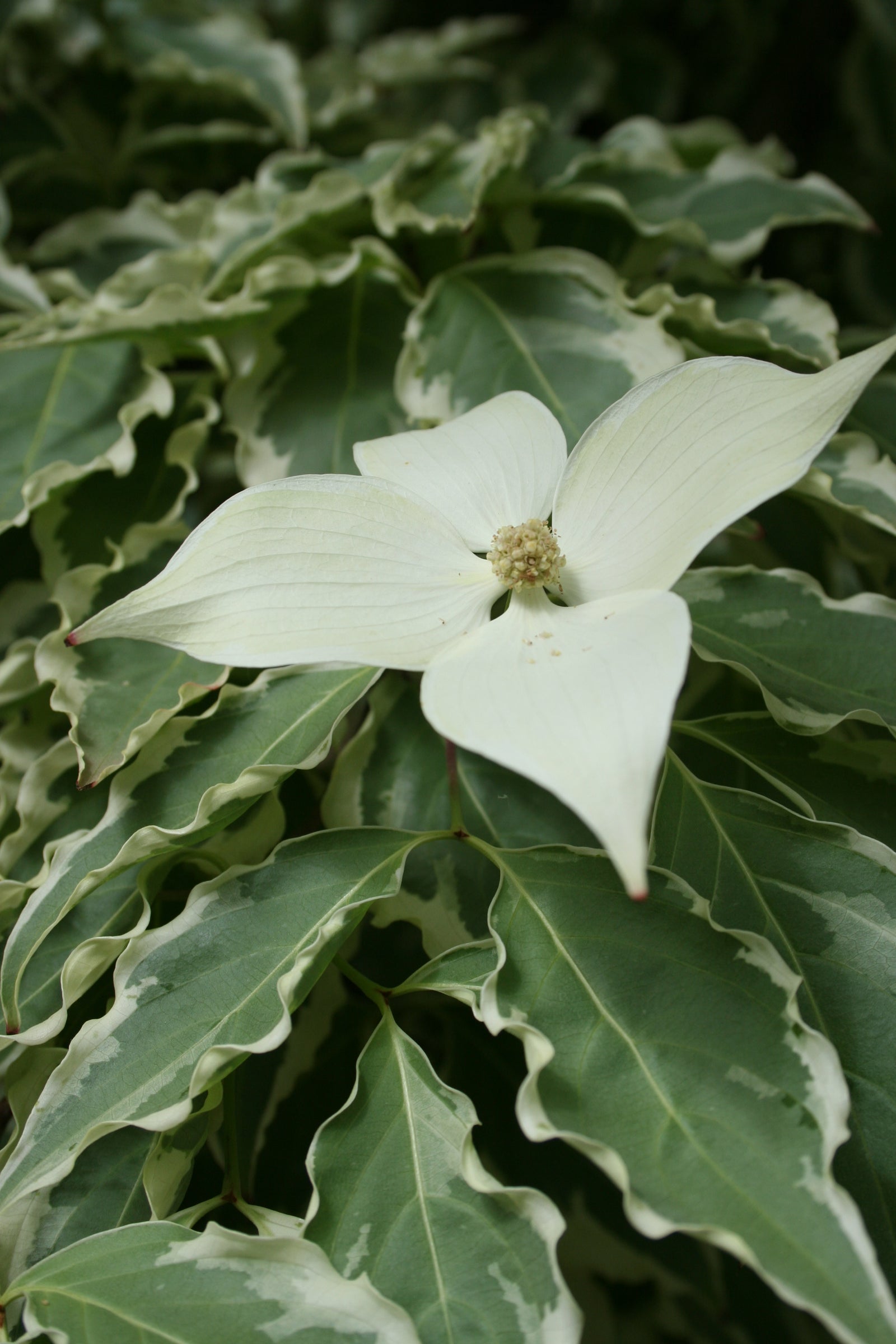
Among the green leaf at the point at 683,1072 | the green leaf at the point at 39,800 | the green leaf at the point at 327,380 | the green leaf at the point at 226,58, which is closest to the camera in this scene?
the green leaf at the point at 683,1072

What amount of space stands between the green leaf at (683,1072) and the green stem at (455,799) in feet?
0.14

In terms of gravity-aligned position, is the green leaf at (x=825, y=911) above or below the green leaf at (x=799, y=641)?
below

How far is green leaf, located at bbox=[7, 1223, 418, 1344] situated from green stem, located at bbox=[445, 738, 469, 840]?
19 centimetres

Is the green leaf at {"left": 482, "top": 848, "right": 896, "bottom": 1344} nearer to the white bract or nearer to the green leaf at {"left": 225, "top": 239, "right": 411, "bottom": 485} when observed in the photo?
the white bract

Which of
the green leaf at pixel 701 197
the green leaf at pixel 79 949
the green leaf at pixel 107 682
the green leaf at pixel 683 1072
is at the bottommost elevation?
the green leaf at pixel 79 949

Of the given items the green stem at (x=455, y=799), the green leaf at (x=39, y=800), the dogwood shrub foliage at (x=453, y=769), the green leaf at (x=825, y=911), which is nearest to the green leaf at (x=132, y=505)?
the dogwood shrub foliage at (x=453, y=769)

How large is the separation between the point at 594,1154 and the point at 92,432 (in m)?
0.56

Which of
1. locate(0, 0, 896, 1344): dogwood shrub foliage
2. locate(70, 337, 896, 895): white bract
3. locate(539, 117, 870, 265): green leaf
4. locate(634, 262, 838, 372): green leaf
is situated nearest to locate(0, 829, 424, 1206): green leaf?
locate(0, 0, 896, 1344): dogwood shrub foliage

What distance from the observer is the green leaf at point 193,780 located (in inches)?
19.2

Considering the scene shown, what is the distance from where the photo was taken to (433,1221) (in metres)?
0.44

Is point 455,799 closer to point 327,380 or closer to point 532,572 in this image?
point 532,572

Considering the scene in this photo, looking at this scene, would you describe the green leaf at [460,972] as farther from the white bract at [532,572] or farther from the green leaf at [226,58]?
the green leaf at [226,58]

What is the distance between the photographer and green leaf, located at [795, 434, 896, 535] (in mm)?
593

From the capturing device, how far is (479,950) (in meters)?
0.49
